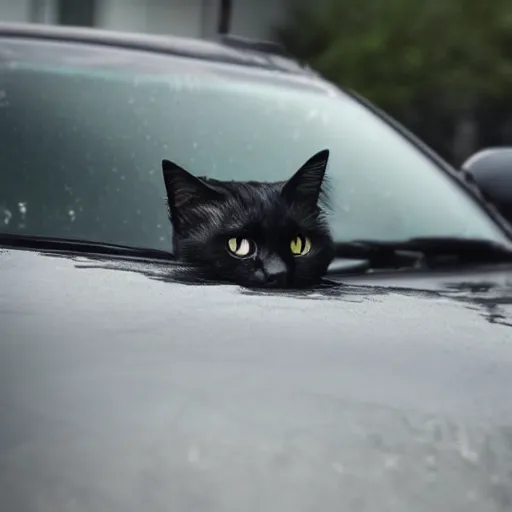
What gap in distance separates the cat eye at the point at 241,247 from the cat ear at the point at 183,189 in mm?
88

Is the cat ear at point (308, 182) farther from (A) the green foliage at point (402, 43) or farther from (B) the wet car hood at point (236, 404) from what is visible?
(A) the green foliage at point (402, 43)

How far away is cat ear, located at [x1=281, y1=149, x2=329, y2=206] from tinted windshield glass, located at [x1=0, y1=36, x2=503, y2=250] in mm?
224

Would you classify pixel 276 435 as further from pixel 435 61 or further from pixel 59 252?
pixel 435 61

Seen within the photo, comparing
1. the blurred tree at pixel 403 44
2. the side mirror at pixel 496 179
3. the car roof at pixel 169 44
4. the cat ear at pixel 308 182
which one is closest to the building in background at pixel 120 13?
the blurred tree at pixel 403 44

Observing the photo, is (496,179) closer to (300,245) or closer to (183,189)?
(300,245)

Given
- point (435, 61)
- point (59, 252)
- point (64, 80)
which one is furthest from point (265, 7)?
point (59, 252)

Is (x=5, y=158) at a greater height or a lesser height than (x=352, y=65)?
lesser

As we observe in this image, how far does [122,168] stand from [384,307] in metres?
0.90

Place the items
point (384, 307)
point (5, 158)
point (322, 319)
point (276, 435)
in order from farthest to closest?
point (5, 158), point (384, 307), point (322, 319), point (276, 435)

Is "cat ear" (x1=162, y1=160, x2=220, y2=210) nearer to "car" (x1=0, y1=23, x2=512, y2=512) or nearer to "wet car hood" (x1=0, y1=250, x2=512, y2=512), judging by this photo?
"car" (x1=0, y1=23, x2=512, y2=512)

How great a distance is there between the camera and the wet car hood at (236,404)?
1.03 m

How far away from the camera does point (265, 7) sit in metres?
13.3

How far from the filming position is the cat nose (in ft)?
6.09

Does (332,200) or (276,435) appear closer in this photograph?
(276,435)
